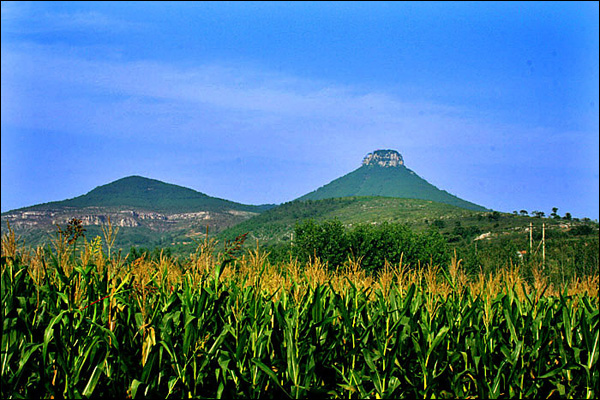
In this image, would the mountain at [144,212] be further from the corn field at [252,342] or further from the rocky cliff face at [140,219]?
the corn field at [252,342]

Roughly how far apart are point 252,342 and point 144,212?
128084mm

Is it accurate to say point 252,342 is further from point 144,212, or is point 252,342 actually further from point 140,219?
point 144,212

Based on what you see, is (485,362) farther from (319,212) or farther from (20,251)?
(319,212)

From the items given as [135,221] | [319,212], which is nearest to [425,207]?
[319,212]

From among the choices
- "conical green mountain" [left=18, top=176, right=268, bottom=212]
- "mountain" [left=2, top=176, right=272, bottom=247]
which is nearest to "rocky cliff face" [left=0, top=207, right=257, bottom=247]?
"mountain" [left=2, top=176, right=272, bottom=247]

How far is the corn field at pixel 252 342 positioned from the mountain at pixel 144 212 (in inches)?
3787

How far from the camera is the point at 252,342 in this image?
4562mm

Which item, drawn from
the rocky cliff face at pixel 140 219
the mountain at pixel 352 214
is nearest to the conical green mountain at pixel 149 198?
the rocky cliff face at pixel 140 219

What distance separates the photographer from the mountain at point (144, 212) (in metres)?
107

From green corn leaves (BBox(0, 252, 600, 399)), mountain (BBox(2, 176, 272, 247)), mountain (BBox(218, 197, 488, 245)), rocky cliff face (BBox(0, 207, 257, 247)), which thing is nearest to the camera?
green corn leaves (BBox(0, 252, 600, 399))

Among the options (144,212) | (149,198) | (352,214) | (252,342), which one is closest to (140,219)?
(144,212)

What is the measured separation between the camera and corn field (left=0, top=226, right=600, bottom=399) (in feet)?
14.5

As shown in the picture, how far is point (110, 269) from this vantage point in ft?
16.9

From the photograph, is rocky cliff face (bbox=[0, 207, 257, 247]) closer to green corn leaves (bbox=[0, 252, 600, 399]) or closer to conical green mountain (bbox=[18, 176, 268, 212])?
conical green mountain (bbox=[18, 176, 268, 212])
